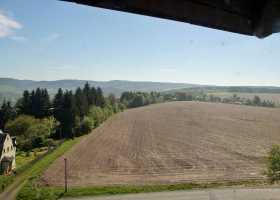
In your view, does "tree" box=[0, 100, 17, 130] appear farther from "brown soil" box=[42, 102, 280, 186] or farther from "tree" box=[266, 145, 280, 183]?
"tree" box=[266, 145, 280, 183]

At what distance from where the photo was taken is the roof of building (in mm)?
2359

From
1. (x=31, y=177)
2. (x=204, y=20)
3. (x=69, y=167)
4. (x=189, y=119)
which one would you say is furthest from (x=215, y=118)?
(x=204, y=20)

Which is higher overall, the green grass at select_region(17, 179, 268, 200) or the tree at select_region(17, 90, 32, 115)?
the tree at select_region(17, 90, 32, 115)

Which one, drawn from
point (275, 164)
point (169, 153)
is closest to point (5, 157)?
point (169, 153)

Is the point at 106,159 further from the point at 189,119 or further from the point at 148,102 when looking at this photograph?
the point at 148,102

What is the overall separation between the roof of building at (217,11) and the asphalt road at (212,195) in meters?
24.3

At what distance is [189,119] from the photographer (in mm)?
79250

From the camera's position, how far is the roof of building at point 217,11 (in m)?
2.36

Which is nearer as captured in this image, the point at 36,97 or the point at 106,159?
the point at 106,159

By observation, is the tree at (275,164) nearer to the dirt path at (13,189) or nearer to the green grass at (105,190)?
the green grass at (105,190)

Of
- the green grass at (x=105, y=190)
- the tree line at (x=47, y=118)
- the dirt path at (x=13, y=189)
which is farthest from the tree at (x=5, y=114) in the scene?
the green grass at (x=105, y=190)

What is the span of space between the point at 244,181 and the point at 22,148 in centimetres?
3633

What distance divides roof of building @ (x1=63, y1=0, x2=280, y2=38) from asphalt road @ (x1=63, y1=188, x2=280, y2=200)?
79.7 feet

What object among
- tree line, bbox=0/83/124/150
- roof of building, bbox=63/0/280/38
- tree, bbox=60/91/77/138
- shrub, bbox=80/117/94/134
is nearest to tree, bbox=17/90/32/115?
tree line, bbox=0/83/124/150
